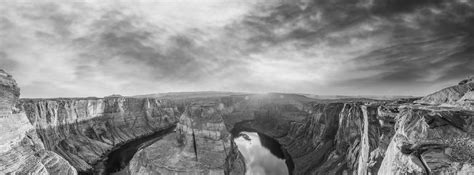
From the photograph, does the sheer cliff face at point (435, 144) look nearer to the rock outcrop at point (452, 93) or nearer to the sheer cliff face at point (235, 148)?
the sheer cliff face at point (235, 148)

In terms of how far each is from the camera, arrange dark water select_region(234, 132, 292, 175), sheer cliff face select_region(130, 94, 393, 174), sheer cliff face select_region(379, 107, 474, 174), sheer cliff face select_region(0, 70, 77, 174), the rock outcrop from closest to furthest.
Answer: sheer cliff face select_region(379, 107, 474, 174), sheer cliff face select_region(0, 70, 77, 174), the rock outcrop, sheer cliff face select_region(130, 94, 393, 174), dark water select_region(234, 132, 292, 175)

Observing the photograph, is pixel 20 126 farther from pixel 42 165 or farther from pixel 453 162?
pixel 453 162

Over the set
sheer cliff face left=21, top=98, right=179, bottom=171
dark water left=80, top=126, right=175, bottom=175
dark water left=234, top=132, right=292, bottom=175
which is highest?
sheer cliff face left=21, top=98, right=179, bottom=171

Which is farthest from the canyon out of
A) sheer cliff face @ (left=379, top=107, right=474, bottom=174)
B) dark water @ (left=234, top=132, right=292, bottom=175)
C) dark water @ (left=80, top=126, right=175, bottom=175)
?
dark water @ (left=234, top=132, right=292, bottom=175)

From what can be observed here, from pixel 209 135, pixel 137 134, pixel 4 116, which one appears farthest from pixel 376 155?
pixel 137 134

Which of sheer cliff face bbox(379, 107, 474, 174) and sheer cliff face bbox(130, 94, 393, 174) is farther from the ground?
sheer cliff face bbox(379, 107, 474, 174)

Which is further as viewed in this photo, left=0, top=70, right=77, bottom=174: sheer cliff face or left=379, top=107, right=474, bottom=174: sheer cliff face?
left=0, top=70, right=77, bottom=174: sheer cliff face

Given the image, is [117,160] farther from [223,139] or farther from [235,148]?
[223,139]

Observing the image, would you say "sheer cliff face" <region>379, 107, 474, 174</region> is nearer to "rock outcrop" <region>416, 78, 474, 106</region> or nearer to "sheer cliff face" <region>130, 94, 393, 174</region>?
"sheer cliff face" <region>130, 94, 393, 174</region>
